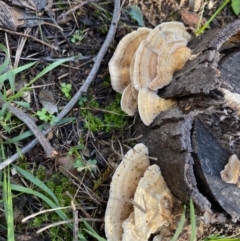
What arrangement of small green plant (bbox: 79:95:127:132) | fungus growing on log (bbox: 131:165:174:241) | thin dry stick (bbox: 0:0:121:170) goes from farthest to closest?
small green plant (bbox: 79:95:127:132), thin dry stick (bbox: 0:0:121:170), fungus growing on log (bbox: 131:165:174:241)

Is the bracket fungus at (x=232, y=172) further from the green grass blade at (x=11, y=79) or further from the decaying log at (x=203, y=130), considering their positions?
the green grass blade at (x=11, y=79)

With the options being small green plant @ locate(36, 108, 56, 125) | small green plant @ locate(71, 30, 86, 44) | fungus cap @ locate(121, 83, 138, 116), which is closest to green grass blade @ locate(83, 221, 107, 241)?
small green plant @ locate(36, 108, 56, 125)

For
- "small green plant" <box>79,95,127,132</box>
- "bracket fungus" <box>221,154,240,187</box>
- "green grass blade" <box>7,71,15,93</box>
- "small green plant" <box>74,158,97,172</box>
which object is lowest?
"small green plant" <box>74,158,97,172</box>

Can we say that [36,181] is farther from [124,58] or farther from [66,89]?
[124,58]

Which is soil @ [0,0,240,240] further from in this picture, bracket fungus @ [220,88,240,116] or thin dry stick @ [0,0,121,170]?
bracket fungus @ [220,88,240,116]

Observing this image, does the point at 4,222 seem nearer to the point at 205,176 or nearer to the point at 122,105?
the point at 122,105

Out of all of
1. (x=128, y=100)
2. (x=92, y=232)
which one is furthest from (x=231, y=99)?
(x=92, y=232)

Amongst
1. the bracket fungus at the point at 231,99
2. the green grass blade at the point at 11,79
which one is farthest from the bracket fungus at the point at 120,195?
the green grass blade at the point at 11,79
